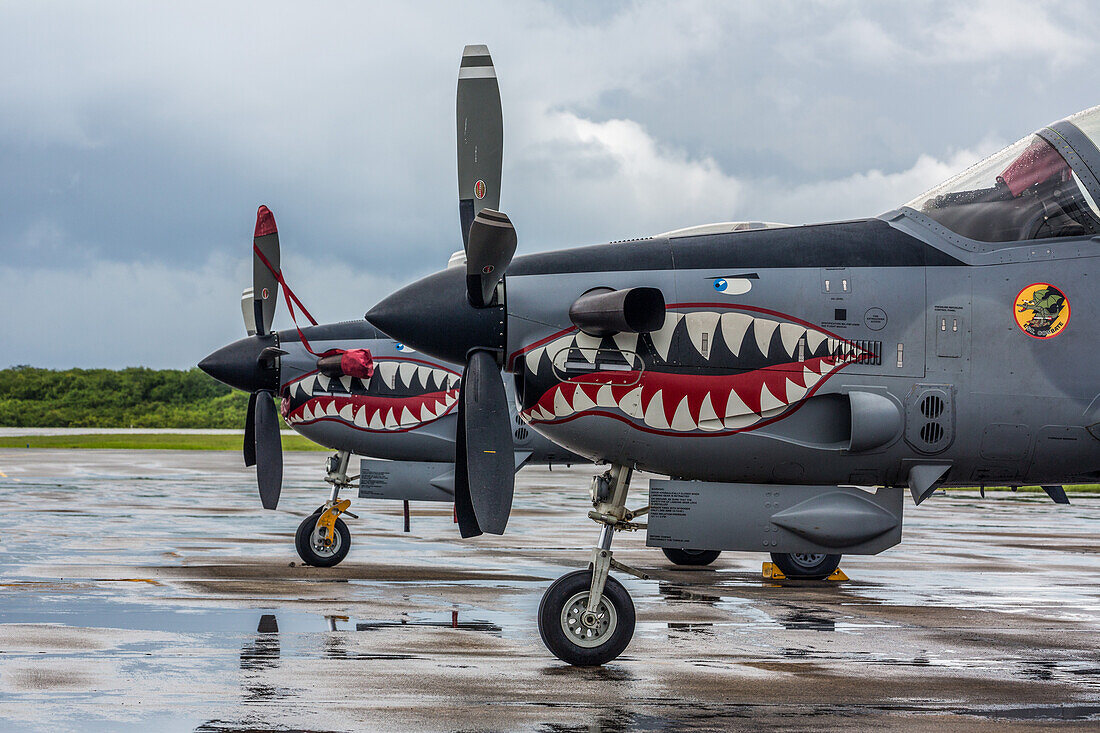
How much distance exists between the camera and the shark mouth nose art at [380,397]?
1423 cm

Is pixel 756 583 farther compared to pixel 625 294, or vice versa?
pixel 756 583

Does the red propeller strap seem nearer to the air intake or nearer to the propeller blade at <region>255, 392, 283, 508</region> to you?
the propeller blade at <region>255, 392, 283, 508</region>

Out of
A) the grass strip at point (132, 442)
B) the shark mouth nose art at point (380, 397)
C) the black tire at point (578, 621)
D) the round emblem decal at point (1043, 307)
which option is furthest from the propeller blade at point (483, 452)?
the grass strip at point (132, 442)

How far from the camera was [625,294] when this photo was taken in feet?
23.5

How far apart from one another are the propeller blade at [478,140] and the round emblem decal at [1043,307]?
3583 millimetres

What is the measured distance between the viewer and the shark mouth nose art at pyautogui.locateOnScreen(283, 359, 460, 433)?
14227 millimetres

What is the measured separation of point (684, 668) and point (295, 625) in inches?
127

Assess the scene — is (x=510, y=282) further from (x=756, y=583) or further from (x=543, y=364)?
(x=756, y=583)

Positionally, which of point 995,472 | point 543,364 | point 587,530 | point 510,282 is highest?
point 510,282

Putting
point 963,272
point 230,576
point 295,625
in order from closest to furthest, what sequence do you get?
point 963,272
point 295,625
point 230,576

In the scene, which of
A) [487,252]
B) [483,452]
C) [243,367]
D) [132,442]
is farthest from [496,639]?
[132,442]

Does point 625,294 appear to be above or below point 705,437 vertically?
above

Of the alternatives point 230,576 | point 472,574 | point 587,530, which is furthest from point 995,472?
point 587,530

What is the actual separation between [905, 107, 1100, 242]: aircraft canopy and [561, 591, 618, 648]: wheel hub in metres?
3.53
